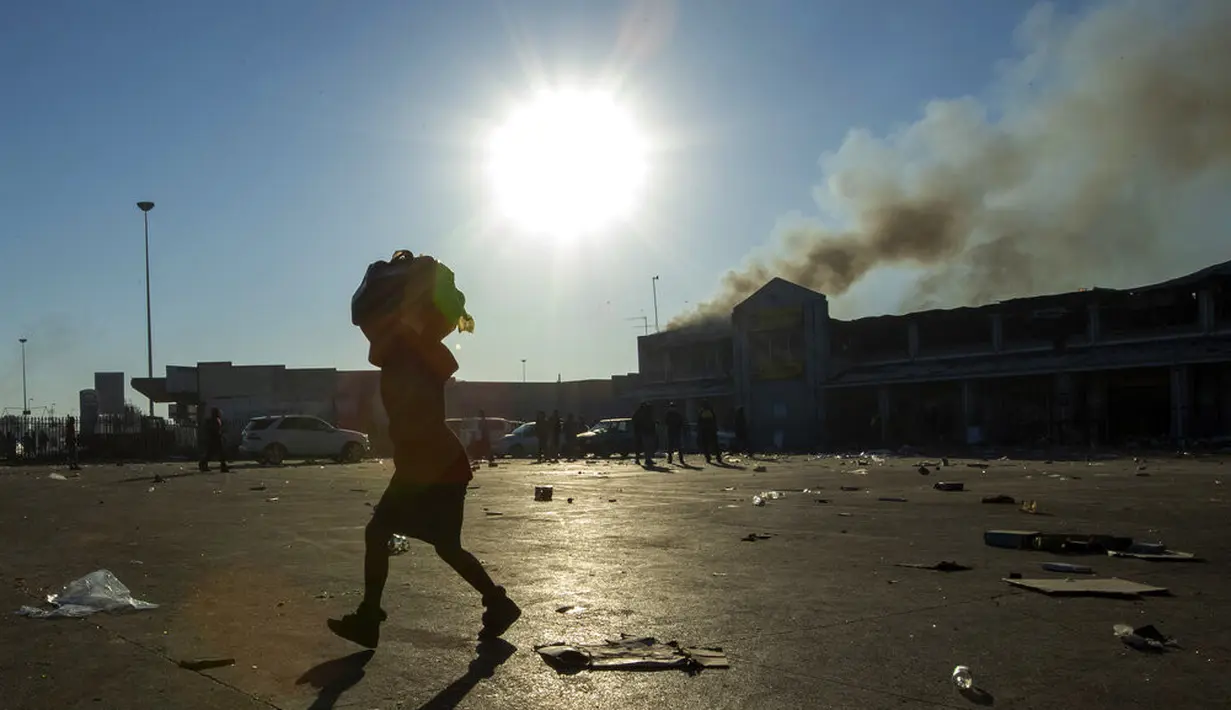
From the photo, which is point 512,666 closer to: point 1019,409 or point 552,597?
point 552,597

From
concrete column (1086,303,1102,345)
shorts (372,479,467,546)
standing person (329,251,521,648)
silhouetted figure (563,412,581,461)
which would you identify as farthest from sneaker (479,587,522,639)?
concrete column (1086,303,1102,345)

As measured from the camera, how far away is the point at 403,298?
18.1ft

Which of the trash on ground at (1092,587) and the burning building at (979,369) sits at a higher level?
the burning building at (979,369)

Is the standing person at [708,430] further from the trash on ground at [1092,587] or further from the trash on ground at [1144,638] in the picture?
the trash on ground at [1144,638]

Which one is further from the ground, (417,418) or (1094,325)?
(1094,325)

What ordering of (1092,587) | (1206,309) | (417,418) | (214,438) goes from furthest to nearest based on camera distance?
(1206,309), (214,438), (1092,587), (417,418)

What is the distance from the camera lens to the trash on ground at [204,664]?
4.61m

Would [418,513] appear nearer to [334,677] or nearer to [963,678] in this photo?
[334,677]

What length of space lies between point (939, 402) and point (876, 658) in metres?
47.6

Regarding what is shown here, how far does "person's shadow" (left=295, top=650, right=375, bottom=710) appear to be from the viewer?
4.07 meters

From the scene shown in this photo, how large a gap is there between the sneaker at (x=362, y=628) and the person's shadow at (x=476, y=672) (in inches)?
20.1

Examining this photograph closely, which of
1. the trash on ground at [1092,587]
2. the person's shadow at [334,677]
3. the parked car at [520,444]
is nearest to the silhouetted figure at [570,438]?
the parked car at [520,444]

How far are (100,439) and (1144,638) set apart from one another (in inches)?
1947

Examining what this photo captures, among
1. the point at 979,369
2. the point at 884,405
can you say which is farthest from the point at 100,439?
the point at 979,369
